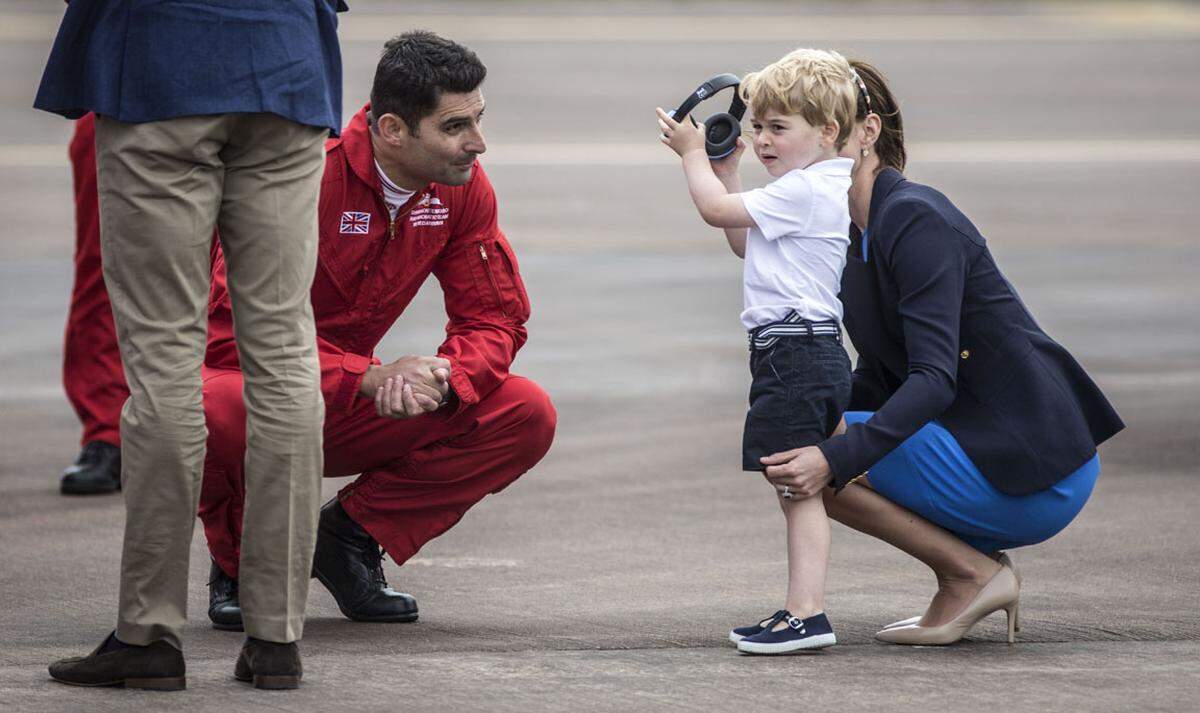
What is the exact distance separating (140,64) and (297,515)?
916 millimetres

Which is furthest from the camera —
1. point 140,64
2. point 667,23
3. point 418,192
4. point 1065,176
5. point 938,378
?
point 667,23

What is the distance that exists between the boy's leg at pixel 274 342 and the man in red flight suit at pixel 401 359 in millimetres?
672

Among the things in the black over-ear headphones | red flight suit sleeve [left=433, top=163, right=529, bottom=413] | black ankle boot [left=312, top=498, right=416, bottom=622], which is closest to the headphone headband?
the black over-ear headphones

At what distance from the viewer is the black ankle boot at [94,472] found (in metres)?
6.34

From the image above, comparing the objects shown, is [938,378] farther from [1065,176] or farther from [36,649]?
[1065,176]

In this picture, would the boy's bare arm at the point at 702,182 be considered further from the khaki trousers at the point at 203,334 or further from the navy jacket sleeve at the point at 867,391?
the khaki trousers at the point at 203,334

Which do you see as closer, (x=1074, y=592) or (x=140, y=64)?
(x=140, y=64)

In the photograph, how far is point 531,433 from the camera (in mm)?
4828

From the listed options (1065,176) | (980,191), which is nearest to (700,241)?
(980,191)

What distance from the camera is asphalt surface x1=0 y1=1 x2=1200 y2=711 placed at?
13.2 feet

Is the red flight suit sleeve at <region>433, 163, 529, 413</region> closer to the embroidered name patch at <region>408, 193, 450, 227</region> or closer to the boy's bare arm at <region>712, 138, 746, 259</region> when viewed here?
the embroidered name patch at <region>408, 193, 450, 227</region>

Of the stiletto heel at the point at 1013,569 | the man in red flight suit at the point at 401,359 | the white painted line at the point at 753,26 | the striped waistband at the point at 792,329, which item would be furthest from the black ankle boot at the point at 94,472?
the white painted line at the point at 753,26

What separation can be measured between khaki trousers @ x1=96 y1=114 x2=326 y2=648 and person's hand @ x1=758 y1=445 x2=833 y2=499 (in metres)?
0.97

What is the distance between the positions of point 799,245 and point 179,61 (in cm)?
139
